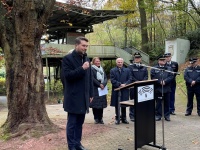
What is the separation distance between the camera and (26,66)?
20.2 feet

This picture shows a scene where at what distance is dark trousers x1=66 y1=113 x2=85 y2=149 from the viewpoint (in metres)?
4.88

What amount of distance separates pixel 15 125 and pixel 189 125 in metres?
4.38

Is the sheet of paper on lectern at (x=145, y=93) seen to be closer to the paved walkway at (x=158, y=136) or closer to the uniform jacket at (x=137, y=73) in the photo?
the paved walkway at (x=158, y=136)

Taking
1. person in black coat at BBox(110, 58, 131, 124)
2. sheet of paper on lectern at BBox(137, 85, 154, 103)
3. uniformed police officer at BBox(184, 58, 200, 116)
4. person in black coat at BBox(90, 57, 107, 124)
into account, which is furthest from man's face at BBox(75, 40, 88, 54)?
uniformed police officer at BBox(184, 58, 200, 116)

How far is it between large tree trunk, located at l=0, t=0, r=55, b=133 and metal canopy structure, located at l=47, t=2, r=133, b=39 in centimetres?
1532

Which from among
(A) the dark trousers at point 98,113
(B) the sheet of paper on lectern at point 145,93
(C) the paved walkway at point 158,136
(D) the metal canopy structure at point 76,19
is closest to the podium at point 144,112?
(B) the sheet of paper on lectern at point 145,93

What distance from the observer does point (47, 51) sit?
1966 centimetres

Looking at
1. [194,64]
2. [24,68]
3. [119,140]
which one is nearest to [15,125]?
[24,68]

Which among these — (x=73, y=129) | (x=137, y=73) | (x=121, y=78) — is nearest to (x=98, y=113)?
(x=121, y=78)

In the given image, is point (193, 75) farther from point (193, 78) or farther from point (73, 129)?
point (73, 129)

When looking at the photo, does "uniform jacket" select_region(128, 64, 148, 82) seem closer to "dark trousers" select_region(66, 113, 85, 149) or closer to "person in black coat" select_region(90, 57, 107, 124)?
"person in black coat" select_region(90, 57, 107, 124)

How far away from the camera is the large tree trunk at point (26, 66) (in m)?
6.07

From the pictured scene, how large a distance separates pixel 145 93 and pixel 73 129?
4.78 ft

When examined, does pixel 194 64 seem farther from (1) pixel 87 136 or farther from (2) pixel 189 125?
(1) pixel 87 136
